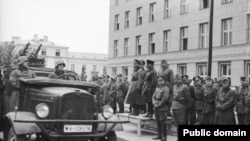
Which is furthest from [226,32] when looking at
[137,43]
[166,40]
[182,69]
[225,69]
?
[137,43]

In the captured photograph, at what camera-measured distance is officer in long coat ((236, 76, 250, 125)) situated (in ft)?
35.1

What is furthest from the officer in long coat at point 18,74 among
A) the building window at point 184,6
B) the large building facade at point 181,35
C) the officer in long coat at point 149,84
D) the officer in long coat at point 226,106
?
the building window at point 184,6

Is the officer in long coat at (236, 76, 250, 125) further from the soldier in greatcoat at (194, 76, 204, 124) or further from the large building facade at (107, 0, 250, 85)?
the large building facade at (107, 0, 250, 85)

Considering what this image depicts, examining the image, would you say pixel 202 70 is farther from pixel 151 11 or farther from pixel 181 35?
pixel 151 11

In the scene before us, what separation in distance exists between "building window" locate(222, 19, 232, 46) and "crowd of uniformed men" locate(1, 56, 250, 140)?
12.3 meters

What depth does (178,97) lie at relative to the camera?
10.7 m

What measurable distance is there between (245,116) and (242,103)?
1.29 feet

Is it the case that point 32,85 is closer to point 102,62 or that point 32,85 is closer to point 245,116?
point 245,116

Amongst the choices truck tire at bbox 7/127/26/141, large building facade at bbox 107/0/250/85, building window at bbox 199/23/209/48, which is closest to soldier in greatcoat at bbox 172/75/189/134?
truck tire at bbox 7/127/26/141

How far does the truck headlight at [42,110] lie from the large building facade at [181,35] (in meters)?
18.3

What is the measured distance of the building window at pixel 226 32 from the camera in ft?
80.5

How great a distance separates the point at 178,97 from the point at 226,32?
50.6 feet

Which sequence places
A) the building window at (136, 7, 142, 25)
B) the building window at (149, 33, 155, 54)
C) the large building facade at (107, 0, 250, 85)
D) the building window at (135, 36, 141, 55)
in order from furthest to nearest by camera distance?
the building window at (136, 7, 142, 25) < the building window at (135, 36, 141, 55) < the building window at (149, 33, 155, 54) < the large building facade at (107, 0, 250, 85)

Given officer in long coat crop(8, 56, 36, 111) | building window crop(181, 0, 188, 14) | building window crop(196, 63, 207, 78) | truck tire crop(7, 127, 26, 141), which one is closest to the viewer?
truck tire crop(7, 127, 26, 141)
